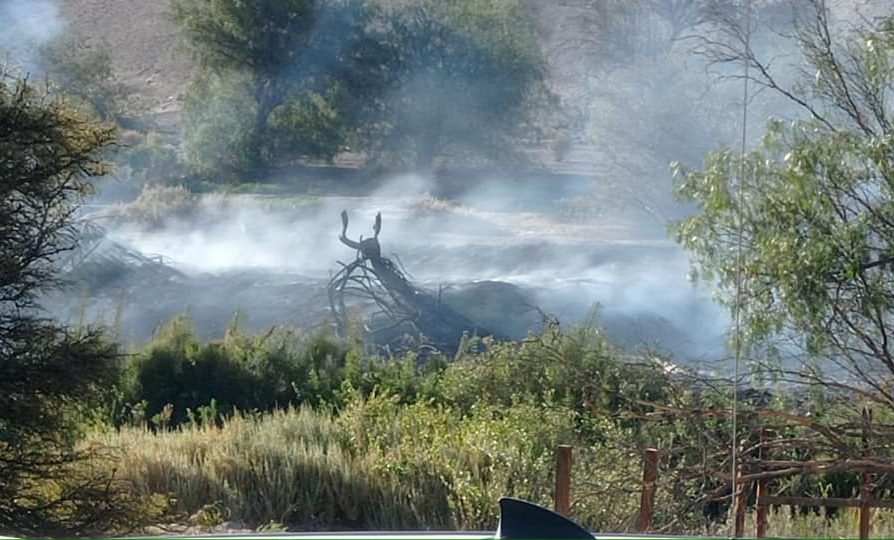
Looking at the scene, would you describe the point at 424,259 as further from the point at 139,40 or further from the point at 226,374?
the point at 139,40

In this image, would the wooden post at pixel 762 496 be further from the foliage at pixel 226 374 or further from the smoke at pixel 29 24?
the smoke at pixel 29 24

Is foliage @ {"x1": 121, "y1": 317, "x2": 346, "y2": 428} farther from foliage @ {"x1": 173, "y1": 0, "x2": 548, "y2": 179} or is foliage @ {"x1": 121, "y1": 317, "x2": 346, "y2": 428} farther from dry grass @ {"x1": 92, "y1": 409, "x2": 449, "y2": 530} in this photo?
foliage @ {"x1": 173, "y1": 0, "x2": 548, "y2": 179}

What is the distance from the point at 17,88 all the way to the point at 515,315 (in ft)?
54.3

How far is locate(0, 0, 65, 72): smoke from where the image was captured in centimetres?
4234

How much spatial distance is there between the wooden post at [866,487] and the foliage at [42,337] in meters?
5.10

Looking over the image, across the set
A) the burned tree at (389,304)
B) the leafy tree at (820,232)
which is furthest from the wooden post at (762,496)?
the burned tree at (389,304)

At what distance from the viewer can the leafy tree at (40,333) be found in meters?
10.0

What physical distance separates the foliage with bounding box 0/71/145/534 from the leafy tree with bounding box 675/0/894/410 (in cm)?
449

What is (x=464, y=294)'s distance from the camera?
2688 cm

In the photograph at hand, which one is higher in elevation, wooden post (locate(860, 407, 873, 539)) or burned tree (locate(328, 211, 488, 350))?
burned tree (locate(328, 211, 488, 350))

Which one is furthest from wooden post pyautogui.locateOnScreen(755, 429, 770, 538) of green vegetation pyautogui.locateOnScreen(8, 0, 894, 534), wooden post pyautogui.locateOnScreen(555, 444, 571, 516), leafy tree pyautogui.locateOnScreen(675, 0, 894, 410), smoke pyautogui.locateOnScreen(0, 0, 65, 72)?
smoke pyautogui.locateOnScreen(0, 0, 65, 72)


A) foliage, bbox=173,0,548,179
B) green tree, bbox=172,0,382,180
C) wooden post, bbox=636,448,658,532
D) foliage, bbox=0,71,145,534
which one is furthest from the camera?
foliage, bbox=173,0,548,179

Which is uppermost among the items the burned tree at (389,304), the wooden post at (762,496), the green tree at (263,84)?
the green tree at (263,84)

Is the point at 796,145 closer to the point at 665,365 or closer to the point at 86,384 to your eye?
the point at 665,365
